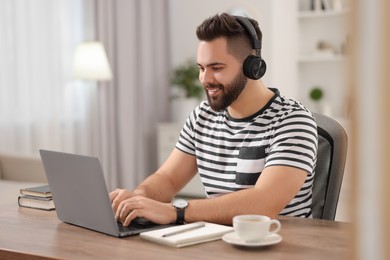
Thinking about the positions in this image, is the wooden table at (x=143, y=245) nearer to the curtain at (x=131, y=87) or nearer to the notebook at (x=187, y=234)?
the notebook at (x=187, y=234)

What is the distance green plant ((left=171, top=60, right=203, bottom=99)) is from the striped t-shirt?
339 centimetres

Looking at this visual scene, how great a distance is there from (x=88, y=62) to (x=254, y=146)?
298 cm

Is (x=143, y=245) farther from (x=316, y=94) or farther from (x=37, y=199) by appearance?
(x=316, y=94)

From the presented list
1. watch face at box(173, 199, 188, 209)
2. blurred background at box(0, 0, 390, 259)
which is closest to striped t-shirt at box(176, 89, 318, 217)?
watch face at box(173, 199, 188, 209)

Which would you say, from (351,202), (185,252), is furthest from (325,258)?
(351,202)

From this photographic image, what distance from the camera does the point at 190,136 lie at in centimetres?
227

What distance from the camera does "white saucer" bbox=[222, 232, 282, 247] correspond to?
145cm

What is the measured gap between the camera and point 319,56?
5613 millimetres

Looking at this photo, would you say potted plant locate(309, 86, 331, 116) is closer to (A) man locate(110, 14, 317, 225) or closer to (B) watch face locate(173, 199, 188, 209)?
(A) man locate(110, 14, 317, 225)

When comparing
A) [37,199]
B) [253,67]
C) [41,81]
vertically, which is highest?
[253,67]

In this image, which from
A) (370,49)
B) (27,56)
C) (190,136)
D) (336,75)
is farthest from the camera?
(336,75)

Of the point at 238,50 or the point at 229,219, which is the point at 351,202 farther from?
the point at 238,50

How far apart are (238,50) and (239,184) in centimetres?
41

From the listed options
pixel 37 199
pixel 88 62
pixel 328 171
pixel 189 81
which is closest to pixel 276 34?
pixel 189 81
